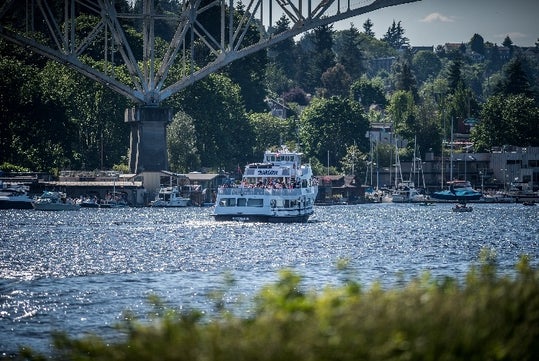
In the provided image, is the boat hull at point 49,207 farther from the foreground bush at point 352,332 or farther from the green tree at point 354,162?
the foreground bush at point 352,332

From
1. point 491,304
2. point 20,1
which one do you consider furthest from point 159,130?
point 491,304

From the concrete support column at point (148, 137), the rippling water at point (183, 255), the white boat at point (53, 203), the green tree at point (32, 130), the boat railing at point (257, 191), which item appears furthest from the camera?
the green tree at point (32, 130)

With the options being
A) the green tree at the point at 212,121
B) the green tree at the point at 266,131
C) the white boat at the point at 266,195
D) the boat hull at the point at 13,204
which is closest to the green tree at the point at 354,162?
the green tree at the point at 266,131

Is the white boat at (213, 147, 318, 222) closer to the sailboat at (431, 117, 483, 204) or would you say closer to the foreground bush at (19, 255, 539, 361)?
the sailboat at (431, 117, 483, 204)

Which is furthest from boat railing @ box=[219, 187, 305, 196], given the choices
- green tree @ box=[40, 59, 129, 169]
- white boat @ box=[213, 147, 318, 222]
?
green tree @ box=[40, 59, 129, 169]

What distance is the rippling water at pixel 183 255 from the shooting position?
43.7m

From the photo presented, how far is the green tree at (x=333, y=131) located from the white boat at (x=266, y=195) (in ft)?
289

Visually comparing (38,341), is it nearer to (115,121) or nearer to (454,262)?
(454,262)

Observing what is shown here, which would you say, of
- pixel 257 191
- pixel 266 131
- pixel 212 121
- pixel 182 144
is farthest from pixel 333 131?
pixel 257 191

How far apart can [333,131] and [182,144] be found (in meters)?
39.7

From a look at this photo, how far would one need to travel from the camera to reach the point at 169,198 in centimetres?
14162

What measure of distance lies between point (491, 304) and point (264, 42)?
107878mm

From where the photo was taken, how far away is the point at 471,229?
101m

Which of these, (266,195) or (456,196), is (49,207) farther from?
(456,196)
